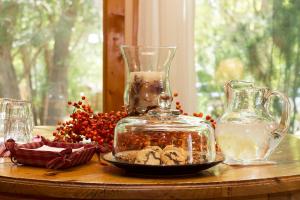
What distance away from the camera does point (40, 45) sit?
127 inches

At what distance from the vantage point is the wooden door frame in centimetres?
311

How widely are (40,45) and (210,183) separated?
2344mm

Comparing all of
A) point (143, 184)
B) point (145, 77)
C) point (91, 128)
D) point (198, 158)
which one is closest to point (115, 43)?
point (145, 77)

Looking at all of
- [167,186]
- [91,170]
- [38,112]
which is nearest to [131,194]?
[167,186]

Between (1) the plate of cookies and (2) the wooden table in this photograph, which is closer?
(2) the wooden table

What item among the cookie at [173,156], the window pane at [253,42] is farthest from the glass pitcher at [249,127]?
the window pane at [253,42]

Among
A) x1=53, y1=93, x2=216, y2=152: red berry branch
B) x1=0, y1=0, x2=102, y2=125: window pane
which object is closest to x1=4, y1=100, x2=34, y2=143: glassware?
x1=53, y1=93, x2=216, y2=152: red berry branch

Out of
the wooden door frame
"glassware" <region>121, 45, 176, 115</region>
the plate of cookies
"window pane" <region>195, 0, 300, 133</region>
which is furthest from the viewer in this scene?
"window pane" <region>195, 0, 300, 133</region>

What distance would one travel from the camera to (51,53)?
3232mm

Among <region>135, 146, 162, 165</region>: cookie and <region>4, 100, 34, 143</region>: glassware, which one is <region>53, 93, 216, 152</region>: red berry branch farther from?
<region>135, 146, 162, 165</region>: cookie

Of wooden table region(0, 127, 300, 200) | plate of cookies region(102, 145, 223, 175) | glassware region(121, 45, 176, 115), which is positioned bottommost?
wooden table region(0, 127, 300, 200)

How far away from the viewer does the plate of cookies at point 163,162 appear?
45.9 inches

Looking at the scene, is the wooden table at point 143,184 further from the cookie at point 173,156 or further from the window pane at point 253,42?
the window pane at point 253,42

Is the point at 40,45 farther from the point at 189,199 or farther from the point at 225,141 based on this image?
the point at 189,199
